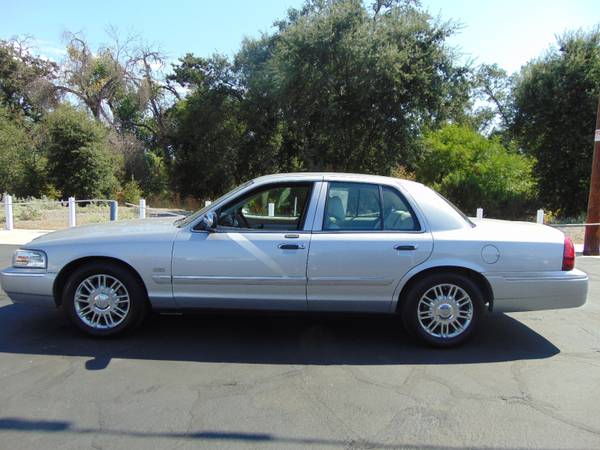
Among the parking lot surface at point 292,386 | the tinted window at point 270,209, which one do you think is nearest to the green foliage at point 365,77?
the tinted window at point 270,209

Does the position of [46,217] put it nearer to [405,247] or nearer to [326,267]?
[326,267]

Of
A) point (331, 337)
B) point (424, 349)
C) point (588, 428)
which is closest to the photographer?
point (588, 428)

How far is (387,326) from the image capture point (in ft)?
18.6

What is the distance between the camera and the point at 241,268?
189 inches

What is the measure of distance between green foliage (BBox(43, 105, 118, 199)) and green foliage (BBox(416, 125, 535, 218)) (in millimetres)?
17057

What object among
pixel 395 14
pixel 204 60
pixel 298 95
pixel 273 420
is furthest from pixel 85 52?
pixel 273 420

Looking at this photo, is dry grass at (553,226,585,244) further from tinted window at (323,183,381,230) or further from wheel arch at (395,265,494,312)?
tinted window at (323,183,381,230)

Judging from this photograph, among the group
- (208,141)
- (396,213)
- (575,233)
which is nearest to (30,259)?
(396,213)

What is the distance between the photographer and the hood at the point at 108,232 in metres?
4.97

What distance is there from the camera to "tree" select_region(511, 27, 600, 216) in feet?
73.3

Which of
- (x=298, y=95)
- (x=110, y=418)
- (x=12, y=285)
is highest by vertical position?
(x=298, y=95)

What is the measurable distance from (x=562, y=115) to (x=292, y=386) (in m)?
23.0

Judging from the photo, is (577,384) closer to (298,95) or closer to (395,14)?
(298,95)

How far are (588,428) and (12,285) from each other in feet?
16.1
